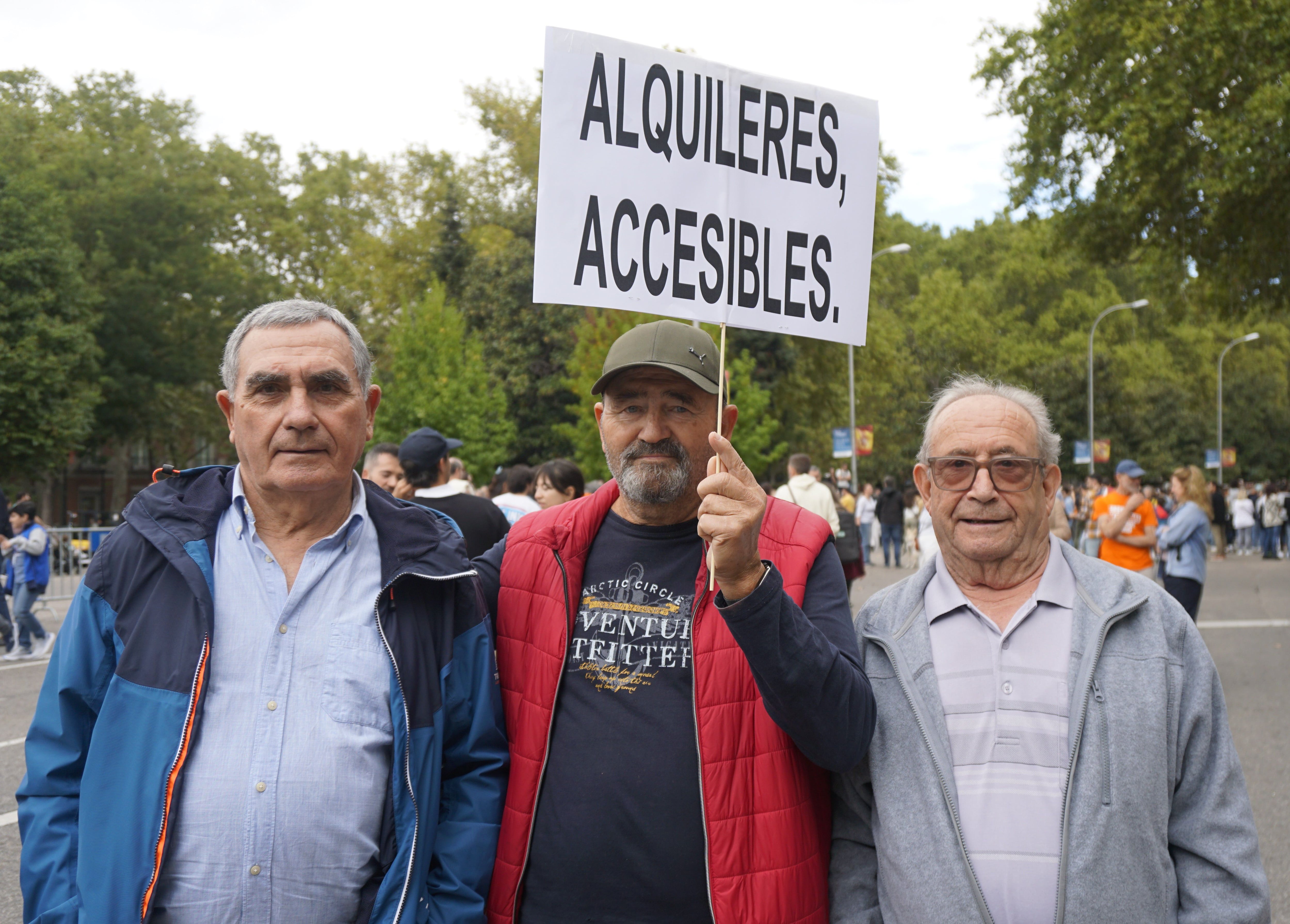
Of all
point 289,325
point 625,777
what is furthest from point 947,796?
point 289,325

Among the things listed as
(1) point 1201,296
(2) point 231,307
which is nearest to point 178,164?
(2) point 231,307

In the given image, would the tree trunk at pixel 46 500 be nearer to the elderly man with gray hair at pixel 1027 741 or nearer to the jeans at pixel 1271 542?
the jeans at pixel 1271 542

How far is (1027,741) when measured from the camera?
231cm

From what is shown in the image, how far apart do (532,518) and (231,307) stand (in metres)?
43.3

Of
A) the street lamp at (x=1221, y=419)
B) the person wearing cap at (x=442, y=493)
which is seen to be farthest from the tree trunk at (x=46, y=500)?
the street lamp at (x=1221, y=419)

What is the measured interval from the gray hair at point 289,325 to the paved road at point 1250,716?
10.8 feet

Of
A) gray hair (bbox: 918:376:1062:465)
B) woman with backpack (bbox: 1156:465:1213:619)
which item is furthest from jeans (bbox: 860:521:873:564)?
gray hair (bbox: 918:376:1062:465)

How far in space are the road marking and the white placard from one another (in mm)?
A: 10558

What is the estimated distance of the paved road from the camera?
5.16 m

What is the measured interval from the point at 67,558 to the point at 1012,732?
1888 centimetres

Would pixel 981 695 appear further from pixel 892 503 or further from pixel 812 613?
pixel 892 503

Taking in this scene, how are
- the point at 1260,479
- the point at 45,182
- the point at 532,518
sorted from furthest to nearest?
the point at 1260,479, the point at 45,182, the point at 532,518

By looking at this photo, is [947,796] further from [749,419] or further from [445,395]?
[445,395]

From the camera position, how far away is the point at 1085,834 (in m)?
2.19
